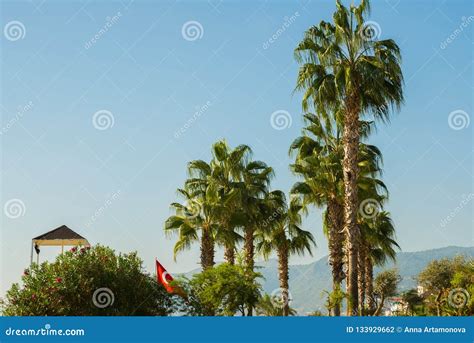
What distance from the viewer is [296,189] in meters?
30.8

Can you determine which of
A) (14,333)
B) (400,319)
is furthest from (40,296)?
(400,319)

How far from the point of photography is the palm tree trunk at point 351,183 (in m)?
23.3

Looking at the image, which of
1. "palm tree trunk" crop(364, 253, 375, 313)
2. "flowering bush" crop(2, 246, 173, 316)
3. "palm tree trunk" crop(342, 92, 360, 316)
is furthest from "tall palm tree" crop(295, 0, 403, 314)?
"palm tree trunk" crop(364, 253, 375, 313)

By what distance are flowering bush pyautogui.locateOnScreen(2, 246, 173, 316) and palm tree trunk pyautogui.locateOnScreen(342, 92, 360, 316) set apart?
6.74 metres

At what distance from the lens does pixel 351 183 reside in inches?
935

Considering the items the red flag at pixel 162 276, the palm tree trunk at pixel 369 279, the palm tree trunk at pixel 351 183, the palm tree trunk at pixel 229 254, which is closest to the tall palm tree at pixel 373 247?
the palm tree trunk at pixel 369 279

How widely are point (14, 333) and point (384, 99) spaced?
1601 centimetres

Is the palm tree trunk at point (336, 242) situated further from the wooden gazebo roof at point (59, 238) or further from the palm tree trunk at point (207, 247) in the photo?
the wooden gazebo roof at point (59, 238)

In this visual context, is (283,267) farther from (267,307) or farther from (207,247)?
(267,307)

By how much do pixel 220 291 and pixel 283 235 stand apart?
12927 mm

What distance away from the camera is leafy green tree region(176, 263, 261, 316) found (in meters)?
22.7

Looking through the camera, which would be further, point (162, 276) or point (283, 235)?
point (283, 235)

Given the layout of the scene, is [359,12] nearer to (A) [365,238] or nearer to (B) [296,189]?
(B) [296,189]

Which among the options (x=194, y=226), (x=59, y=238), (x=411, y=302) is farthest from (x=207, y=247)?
(x=411, y=302)
